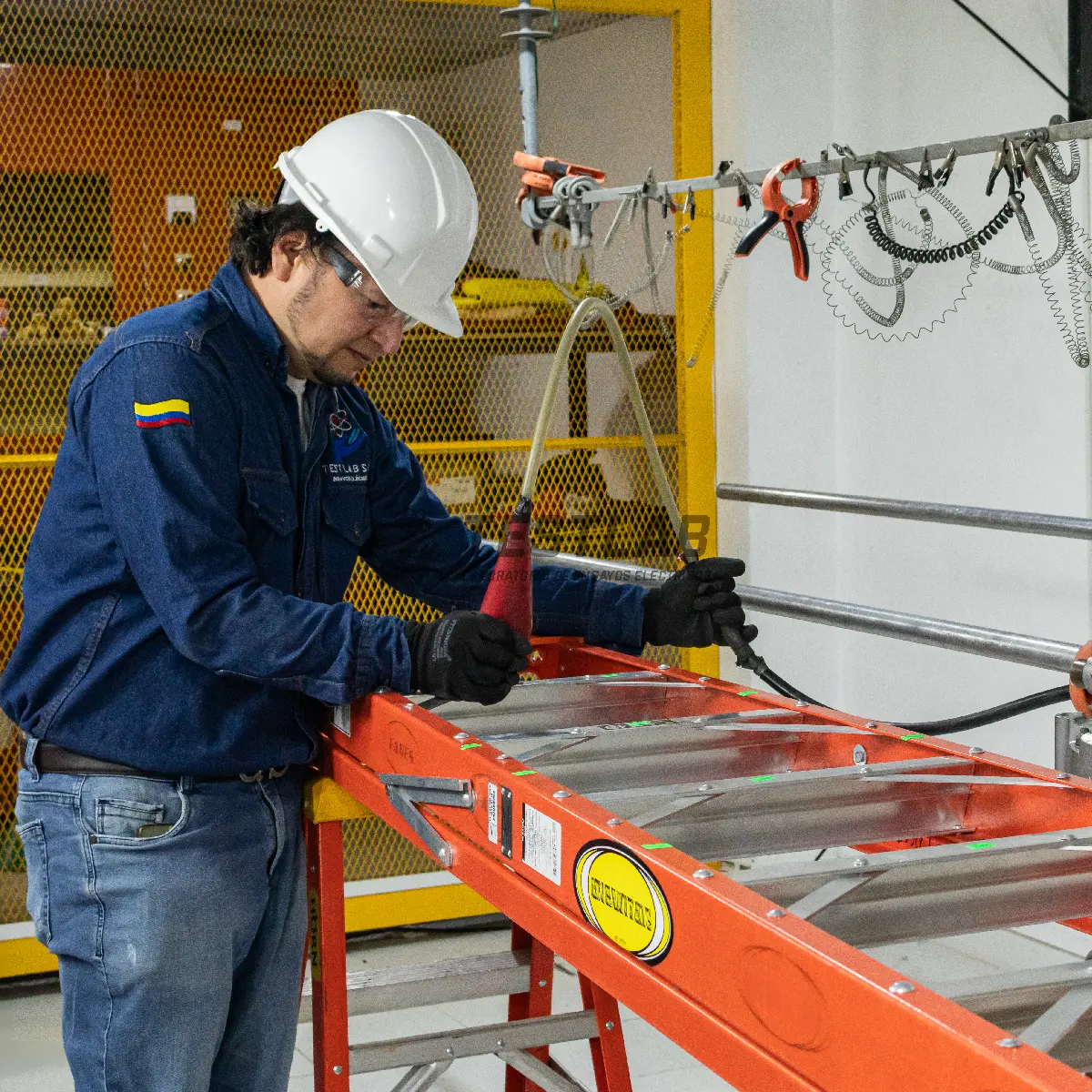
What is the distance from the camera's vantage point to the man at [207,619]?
1710 millimetres

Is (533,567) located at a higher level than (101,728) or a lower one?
higher

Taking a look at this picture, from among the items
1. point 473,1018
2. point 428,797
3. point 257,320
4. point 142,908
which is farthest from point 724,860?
point 473,1018

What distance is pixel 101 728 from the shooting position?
1806 millimetres

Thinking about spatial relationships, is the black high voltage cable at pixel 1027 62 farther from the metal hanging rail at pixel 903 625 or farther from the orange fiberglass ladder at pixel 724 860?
the orange fiberglass ladder at pixel 724 860

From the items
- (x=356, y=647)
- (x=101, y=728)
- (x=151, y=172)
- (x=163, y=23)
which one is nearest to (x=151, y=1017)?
(x=101, y=728)

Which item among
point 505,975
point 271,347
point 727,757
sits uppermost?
point 271,347

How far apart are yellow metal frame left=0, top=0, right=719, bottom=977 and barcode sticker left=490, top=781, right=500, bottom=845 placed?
230cm

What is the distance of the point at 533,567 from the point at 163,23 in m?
2.08

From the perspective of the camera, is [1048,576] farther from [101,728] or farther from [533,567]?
[101,728]

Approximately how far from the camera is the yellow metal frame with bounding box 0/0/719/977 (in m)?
3.84

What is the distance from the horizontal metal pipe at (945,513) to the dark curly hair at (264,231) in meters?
1.29

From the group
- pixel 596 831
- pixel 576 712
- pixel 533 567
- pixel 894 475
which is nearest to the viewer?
pixel 596 831

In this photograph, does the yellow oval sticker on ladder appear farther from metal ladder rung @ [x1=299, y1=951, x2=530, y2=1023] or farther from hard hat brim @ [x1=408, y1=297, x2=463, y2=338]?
metal ladder rung @ [x1=299, y1=951, x2=530, y2=1023]

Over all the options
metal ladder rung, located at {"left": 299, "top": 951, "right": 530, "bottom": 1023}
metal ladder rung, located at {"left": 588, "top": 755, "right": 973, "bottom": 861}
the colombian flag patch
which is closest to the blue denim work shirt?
the colombian flag patch
